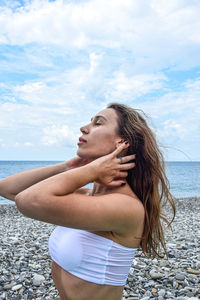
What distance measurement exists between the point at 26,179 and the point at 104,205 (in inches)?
55.6

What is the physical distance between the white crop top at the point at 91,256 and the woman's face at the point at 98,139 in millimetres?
726

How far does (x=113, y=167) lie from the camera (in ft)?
7.93

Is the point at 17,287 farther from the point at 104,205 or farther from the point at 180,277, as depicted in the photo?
the point at 104,205

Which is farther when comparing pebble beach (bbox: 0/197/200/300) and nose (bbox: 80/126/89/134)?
pebble beach (bbox: 0/197/200/300)

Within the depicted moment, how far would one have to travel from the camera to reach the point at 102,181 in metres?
2.38

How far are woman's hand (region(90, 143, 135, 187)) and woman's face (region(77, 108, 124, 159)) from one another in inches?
5.3

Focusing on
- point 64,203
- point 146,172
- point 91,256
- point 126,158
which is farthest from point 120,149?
point 91,256

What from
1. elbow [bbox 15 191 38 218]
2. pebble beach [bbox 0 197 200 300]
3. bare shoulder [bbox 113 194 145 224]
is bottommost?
pebble beach [bbox 0 197 200 300]

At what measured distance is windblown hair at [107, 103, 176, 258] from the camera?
2.61m

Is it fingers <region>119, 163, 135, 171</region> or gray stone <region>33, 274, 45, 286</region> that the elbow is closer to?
fingers <region>119, 163, 135, 171</region>

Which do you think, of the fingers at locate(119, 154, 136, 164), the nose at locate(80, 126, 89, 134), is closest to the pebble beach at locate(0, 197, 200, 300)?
the fingers at locate(119, 154, 136, 164)

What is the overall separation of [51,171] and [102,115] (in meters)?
0.95

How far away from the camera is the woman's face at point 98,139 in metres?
2.64

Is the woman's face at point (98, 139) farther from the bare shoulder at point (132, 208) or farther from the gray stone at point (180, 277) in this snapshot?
the gray stone at point (180, 277)
